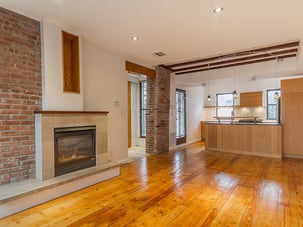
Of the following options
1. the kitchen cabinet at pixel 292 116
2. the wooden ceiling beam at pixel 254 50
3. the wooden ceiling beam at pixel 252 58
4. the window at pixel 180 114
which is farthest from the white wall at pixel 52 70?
the kitchen cabinet at pixel 292 116

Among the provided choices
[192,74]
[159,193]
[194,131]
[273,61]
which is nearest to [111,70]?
[159,193]

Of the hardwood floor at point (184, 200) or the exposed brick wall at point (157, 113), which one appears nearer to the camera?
the hardwood floor at point (184, 200)

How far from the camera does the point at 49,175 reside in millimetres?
2873

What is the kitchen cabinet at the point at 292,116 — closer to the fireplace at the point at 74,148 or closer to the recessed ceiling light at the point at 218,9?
the recessed ceiling light at the point at 218,9

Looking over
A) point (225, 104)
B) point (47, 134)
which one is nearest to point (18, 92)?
point (47, 134)

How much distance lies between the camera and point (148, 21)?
3.07 m

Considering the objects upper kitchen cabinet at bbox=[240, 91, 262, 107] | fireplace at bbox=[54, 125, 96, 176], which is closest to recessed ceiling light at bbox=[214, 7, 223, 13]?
fireplace at bbox=[54, 125, 96, 176]

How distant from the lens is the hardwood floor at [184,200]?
220cm

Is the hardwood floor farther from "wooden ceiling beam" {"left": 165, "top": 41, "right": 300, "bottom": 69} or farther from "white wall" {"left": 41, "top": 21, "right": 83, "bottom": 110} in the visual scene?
"wooden ceiling beam" {"left": 165, "top": 41, "right": 300, "bottom": 69}

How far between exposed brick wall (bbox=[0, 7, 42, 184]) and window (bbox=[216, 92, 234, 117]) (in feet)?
27.0

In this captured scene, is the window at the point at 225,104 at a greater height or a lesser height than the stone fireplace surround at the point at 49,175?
greater

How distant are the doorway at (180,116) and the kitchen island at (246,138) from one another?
4.54ft

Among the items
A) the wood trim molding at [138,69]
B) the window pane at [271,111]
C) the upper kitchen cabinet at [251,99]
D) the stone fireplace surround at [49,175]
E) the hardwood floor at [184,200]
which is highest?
the wood trim molding at [138,69]

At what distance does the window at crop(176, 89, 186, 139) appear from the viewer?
7.48 metres
